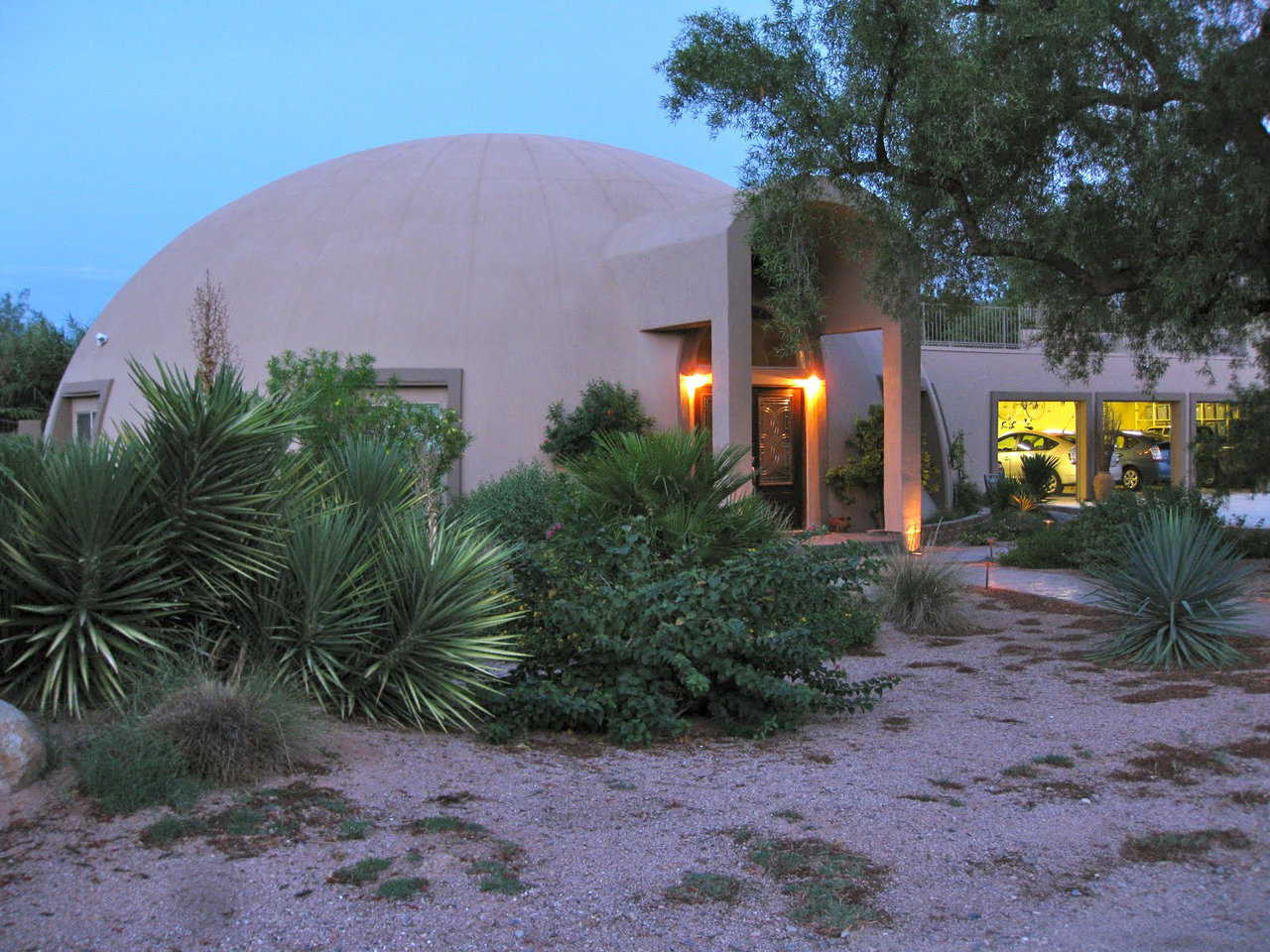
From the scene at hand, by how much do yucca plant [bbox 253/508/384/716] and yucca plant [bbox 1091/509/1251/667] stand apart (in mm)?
5732

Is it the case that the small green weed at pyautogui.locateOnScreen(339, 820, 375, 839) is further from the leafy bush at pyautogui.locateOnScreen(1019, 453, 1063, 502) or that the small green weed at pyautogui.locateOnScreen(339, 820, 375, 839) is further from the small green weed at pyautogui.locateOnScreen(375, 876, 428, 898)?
the leafy bush at pyautogui.locateOnScreen(1019, 453, 1063, 502)

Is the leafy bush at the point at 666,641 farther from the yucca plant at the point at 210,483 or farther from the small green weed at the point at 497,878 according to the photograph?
the small green weed at the point at 497,878

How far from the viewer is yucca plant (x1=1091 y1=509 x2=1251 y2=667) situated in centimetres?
874

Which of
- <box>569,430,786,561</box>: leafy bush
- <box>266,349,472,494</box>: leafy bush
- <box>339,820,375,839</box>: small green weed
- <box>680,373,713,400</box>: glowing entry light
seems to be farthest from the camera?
<box>680,373,713,400</box>: glowing entry light

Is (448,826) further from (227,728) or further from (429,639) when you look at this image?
(429,639)

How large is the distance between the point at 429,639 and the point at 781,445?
13090 mm

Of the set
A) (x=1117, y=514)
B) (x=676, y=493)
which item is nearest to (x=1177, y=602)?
(x=676, y=493)

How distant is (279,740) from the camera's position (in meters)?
5.34

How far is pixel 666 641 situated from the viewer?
259 inches

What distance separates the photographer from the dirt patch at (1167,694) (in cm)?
763

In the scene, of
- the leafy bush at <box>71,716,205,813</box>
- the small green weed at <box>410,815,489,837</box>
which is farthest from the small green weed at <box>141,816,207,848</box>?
the small green weed at <box>410,815,489,837</box>

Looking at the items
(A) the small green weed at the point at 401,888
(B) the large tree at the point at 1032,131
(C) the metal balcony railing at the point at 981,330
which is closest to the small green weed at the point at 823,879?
(A) the small green weed at the point at 401,888

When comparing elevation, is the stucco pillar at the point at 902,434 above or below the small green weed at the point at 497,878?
above

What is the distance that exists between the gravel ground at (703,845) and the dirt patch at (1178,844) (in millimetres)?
31
